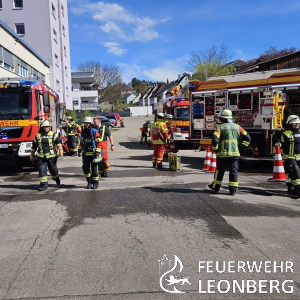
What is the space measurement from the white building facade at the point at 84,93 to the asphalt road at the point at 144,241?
6302cm

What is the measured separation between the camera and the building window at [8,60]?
19.6 m

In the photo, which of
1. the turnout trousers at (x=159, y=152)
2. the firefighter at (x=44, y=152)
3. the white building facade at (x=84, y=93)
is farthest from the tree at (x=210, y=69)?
the white building facade at (x=84, y=93)

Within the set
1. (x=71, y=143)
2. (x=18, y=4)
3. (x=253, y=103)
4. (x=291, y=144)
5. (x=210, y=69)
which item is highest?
(x=18, y=4)

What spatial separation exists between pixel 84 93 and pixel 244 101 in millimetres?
62343

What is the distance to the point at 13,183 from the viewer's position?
9227 mm

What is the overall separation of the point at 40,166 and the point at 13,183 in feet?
5.43

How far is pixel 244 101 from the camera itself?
36.9ft

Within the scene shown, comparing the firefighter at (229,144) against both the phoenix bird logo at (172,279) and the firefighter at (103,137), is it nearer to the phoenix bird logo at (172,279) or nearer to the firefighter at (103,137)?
the firefighter at (103,137)

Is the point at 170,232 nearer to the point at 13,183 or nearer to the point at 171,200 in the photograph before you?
the point at 171,200

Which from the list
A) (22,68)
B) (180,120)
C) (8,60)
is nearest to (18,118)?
(180,120)

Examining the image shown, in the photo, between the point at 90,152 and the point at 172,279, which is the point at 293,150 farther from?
the point at 172,279

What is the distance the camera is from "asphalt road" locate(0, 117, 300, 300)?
3.39 m


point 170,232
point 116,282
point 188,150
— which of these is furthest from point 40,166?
point 188,150

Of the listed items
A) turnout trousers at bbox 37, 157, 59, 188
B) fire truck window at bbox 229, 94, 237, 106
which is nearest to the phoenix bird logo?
turnout trousers at bbox 37, 157, 59, 188
